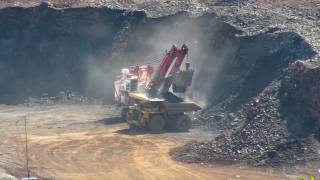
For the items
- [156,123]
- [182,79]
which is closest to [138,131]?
[156,123]

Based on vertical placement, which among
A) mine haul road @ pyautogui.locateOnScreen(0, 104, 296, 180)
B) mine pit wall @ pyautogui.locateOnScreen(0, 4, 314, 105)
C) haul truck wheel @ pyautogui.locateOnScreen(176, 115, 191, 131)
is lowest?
mine haul road @ pyautogui.locateOnScreen(0, 104, 296, 180)

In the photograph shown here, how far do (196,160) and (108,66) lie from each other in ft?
55.4

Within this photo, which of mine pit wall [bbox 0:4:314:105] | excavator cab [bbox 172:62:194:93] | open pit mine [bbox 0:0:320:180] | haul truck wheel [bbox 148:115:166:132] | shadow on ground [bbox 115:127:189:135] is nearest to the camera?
open pit mine [bbox 0:0:320:180]

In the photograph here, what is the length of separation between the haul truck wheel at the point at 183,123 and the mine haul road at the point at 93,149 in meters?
0.46

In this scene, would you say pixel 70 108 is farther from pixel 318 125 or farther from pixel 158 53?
pixel 318 125

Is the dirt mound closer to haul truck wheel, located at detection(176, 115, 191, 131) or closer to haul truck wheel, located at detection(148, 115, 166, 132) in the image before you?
haul truck wheel, located at detection(148, 115, 166, 132)

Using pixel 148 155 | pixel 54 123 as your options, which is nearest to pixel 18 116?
pixel 54 123

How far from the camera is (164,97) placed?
30500 mm

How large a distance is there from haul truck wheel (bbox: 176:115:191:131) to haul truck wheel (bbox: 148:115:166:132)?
78 cm

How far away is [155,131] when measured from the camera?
98.1ft

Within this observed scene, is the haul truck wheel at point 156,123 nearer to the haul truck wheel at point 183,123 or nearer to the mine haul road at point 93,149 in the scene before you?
the mine haul road at point 93,149

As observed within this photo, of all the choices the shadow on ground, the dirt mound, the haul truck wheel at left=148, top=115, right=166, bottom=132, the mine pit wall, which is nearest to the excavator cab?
the haul truck wheel at left=148, top=115, right=166, bottom=132

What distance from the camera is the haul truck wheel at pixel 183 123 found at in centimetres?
3022

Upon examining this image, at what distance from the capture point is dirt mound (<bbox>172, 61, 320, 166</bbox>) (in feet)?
75.0
